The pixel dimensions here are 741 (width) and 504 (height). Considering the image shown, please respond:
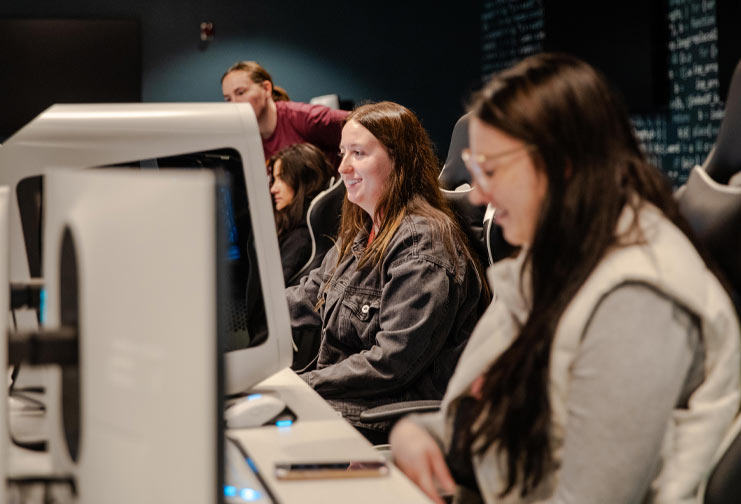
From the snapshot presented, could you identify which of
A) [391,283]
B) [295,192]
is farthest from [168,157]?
[295,192]

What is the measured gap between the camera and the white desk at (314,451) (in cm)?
101

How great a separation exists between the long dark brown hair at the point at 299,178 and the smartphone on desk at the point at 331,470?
2221 millimetres

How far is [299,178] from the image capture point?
3.35m

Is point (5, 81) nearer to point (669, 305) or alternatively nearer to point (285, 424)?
point (285, 424)

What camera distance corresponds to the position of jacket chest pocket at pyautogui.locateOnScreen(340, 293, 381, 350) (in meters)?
1.89

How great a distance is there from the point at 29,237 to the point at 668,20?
3.30 m

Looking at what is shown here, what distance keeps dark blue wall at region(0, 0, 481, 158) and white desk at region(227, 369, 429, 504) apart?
4.62 meters

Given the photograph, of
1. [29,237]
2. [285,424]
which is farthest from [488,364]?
[29,237]

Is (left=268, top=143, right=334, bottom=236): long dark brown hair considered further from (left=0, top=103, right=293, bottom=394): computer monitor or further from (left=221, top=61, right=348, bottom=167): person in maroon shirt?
(left=0, top=103, right=293, bottom=394): computer monitor

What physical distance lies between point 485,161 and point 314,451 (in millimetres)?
477

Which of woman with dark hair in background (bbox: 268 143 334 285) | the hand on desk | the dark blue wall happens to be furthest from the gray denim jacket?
the dark blue wall

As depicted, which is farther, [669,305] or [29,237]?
[29,237]

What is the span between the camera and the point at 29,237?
4.57 feet

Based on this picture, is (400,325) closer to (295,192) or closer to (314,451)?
(314,451)
